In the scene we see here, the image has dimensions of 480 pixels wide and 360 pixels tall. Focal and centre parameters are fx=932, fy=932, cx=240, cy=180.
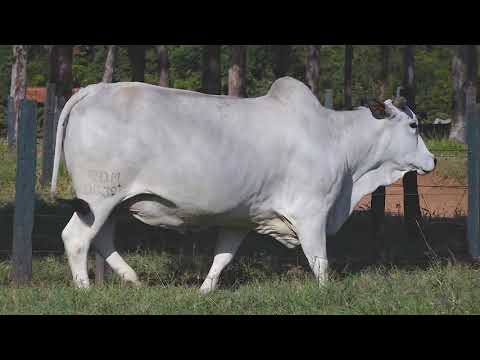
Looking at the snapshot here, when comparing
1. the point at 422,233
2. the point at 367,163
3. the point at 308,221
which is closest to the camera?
the point at 308,221

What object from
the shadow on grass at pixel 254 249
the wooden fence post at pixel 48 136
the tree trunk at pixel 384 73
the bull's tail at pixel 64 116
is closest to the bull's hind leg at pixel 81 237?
the bull's tail at pixel 64 116

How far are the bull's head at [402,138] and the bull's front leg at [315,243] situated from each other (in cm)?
112

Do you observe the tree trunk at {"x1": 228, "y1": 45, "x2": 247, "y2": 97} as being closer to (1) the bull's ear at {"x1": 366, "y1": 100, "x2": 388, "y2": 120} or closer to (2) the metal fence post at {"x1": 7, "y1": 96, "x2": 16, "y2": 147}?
(2) the metal fence post at {"x1": 7, "y1": 96, "x2": 16, "y2": 147}

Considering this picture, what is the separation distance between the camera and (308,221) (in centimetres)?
763

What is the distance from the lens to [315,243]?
7668 mm

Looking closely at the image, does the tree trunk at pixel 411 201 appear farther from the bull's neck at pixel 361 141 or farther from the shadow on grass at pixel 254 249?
the bull's neck at pixel 361 141

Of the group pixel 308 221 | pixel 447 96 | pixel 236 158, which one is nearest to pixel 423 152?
pixel 308 221

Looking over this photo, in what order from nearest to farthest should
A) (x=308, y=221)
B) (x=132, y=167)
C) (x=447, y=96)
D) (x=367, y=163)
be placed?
(x=132, y=167) → (x=308, y=221) → (x=367, y=163) → (x=447, y=96)

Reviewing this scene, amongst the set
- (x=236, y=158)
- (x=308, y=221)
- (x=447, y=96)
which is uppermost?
(x=447, y=96)

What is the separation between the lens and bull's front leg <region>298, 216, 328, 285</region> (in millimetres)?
7645

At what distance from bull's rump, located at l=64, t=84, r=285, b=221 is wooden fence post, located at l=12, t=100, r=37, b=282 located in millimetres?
566

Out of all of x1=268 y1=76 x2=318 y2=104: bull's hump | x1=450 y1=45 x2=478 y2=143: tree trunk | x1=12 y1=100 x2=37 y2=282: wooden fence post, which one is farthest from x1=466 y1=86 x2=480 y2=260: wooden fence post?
x1=450 y1=45 x2=478 y2=143: tree trunk

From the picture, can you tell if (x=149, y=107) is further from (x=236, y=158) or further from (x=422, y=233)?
(x=422, y=233)

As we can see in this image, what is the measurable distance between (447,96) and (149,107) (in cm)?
3796
